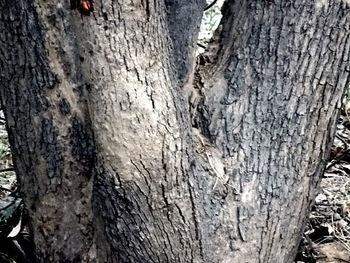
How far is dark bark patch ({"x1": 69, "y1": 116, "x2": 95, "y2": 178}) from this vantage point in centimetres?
160

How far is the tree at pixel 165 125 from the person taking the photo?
4.91ft

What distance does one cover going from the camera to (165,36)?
5.09 ft

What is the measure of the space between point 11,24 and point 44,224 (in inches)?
22.5

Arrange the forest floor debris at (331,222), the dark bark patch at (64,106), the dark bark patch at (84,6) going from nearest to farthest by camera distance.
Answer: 1. the dark bark patch at (84,6)
2. the dark bark patch at (64,106)
3. the forest floor debris at (331,222)

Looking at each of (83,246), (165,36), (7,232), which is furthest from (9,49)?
(7,232)

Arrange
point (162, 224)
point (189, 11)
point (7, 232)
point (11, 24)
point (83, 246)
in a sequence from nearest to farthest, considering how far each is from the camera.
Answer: point (11, 24) < point (162, 224) < point (83, 246) < point (189, 11) < point (7, 232)

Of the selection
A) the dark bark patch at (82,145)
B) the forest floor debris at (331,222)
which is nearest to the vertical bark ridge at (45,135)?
the dark bark patch at (82,145)

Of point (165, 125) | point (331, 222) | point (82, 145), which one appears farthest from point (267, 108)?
point (331, 222)

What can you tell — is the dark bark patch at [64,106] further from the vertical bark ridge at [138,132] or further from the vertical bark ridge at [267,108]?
the vertical bark ridge at [267,108]

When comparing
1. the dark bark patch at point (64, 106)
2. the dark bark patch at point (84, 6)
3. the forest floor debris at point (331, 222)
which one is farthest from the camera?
the forest floor debris at point (331, 222)

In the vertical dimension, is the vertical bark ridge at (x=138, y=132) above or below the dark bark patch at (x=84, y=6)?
below

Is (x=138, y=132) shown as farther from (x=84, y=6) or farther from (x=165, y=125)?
(x=84, y=6)

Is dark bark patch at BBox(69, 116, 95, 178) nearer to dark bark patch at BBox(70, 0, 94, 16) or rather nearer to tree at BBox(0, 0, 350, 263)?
tree at BBox(0, 0, 350, 263)

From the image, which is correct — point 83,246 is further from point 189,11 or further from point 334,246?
point 334,246
